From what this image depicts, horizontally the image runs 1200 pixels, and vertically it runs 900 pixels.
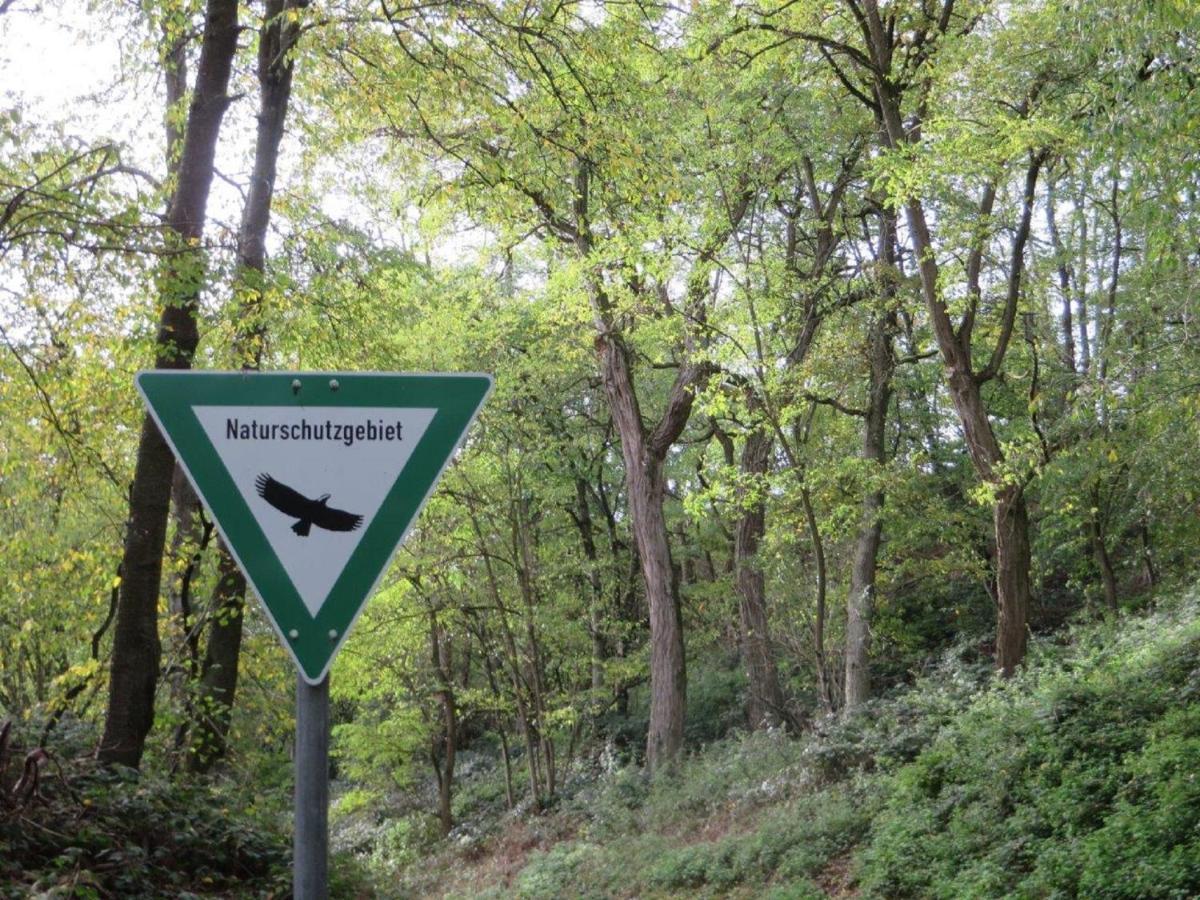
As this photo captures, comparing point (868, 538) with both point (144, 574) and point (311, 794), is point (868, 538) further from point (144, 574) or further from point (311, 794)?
point (311, 794)

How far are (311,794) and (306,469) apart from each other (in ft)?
2.22

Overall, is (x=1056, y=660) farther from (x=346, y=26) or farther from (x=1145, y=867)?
(x=346, y=26)

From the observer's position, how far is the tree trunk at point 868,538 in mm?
17641

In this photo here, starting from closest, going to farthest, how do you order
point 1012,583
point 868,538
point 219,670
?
1. point 219,670
2. point 1012,583
3. point 868,538

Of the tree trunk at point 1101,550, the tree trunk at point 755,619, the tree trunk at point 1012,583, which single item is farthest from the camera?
the tree trunk at point 755,619

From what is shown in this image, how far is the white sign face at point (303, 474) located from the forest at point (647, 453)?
0.06 m

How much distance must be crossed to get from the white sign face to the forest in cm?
6

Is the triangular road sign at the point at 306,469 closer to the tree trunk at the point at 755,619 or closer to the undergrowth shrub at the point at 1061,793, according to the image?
the undergrowth shrub at the point at 1061,793

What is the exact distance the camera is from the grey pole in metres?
2.25

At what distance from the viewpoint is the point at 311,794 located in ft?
7.51

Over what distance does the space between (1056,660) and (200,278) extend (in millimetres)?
10859

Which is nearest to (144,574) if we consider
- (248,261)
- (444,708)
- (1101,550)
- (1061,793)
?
(248,261)

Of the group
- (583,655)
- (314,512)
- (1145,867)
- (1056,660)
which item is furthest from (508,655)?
(314,512)

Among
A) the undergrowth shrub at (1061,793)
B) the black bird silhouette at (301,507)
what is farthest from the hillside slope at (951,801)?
the black bird silhouette at (301,507)
